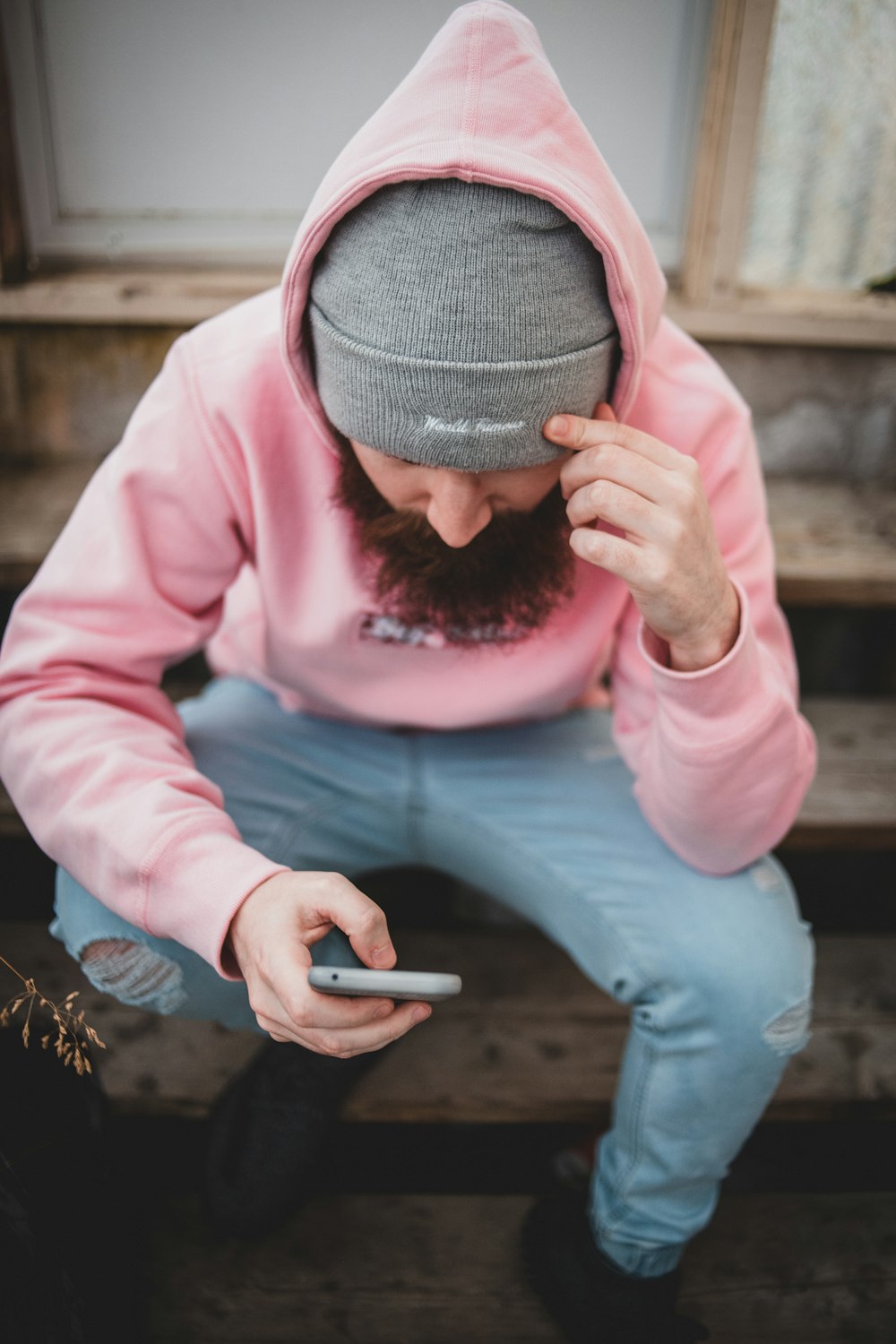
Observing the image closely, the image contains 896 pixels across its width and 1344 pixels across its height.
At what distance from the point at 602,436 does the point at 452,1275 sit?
3.88 ft

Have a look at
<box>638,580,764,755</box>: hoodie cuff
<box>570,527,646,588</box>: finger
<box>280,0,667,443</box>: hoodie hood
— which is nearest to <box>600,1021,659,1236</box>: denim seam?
<box>638,580,764,755</box>: hoodie cuff

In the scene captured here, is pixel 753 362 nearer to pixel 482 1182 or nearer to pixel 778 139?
pixel 778 139

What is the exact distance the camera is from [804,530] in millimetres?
1844

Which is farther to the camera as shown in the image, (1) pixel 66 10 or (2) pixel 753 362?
(2) pixel 753 362

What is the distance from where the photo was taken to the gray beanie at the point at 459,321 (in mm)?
855

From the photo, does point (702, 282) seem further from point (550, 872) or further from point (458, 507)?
point (550, 872)

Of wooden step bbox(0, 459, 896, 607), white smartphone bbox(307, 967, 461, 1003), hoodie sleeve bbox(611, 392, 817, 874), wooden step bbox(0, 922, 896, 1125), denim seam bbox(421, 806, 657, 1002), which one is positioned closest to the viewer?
white smartphone bbox(307, 967, 461, 1003)

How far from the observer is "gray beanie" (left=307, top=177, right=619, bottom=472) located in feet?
2.81

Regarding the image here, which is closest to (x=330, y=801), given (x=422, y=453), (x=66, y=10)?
(x=422, y=453)

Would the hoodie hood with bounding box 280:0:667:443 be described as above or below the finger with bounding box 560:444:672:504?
above

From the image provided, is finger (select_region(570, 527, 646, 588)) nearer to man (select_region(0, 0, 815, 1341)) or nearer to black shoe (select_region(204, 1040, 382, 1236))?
man (select_region(0, 0, 815, 1341))

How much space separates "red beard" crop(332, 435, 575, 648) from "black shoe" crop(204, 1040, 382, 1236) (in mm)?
718

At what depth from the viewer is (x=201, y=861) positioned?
101cm

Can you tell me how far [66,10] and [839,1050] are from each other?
229 cm
